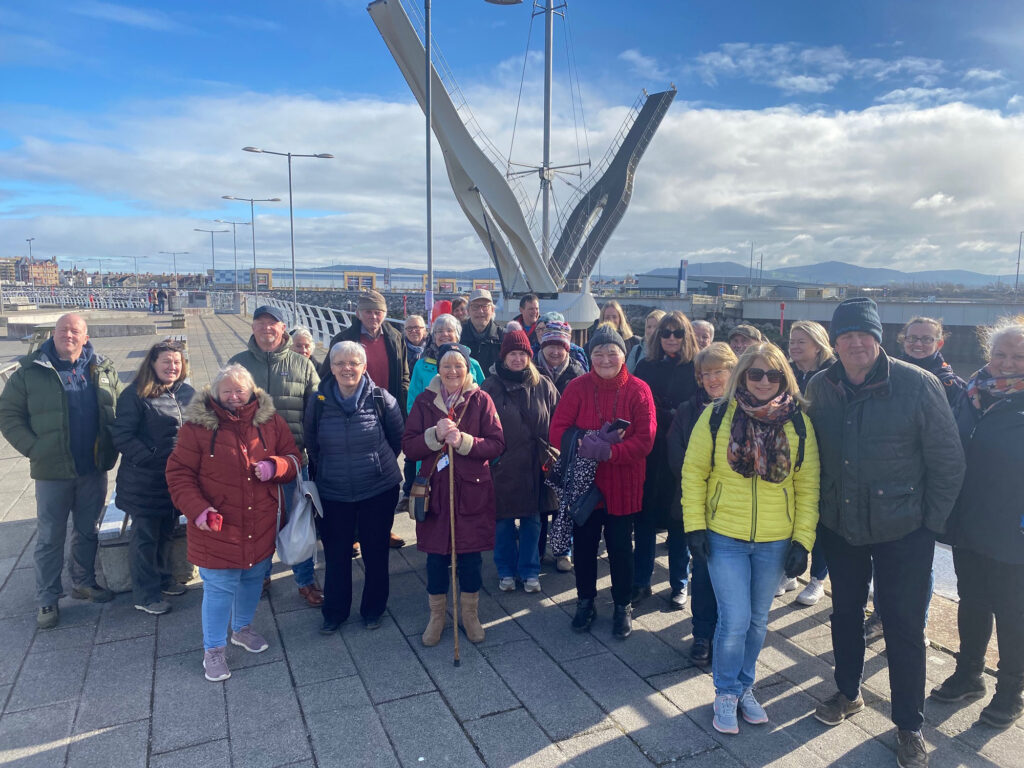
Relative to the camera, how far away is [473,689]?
304cm

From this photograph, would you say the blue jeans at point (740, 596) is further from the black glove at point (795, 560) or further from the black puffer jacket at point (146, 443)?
the black puffer jacket at point (146, 443)

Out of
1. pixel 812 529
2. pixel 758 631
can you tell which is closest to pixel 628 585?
pixel 758 631

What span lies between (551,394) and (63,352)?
9.29ft

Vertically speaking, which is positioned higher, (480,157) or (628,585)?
(480,157)

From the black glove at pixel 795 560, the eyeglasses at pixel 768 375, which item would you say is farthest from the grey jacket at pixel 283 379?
the black glove at pixel 795 560

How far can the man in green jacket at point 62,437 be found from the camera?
3518 millimetres

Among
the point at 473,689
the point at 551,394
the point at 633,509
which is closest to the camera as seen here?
the point at 473,689

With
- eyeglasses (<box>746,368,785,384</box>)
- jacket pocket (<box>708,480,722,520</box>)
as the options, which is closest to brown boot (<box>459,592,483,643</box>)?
jacket pocket (<box>708,480,722,520</box>)

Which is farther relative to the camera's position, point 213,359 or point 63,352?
point 213,359

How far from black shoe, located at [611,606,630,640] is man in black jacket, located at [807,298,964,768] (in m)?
1.02

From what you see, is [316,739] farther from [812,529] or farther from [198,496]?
[812,529]

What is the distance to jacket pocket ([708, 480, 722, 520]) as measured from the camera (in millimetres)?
2811

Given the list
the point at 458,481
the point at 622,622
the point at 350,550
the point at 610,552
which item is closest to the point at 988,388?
the point at 610,552

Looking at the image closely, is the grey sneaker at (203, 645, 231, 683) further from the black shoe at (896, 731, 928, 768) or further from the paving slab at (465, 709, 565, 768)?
the black shoe at (896, 731, 928, 768)
